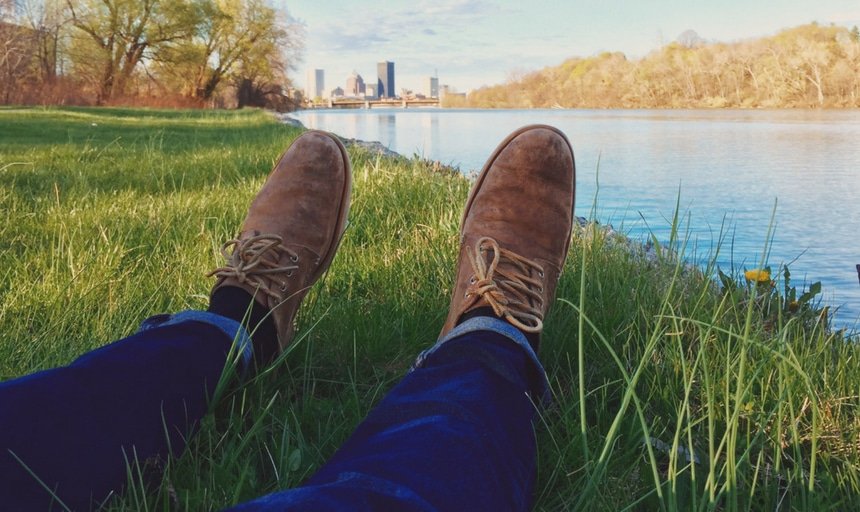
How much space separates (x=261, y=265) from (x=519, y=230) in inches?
24.3

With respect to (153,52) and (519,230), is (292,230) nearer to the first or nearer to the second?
(519,230)

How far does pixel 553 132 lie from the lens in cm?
178

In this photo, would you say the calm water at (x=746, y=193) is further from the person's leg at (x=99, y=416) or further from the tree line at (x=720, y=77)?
the tree line at (x=720, y=77)

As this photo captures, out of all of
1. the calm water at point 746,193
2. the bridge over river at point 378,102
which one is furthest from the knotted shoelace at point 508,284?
the bridge over river at point 378,102

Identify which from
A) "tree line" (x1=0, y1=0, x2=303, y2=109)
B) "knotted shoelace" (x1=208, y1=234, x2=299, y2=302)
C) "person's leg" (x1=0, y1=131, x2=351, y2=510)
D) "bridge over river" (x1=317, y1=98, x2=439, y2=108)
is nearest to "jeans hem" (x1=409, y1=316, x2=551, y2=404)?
"person's leg" (x1=0, y1=131, x2=351, y2=510)

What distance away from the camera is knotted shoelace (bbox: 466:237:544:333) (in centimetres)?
119

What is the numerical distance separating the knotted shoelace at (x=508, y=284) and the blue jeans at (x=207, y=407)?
176 millimetres

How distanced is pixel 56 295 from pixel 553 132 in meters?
1.30

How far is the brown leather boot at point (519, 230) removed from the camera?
1.25 meters

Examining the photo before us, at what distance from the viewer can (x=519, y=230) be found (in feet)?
5.14

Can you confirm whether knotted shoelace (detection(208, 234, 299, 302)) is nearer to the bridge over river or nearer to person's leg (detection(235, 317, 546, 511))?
person's leg (detection(235, 317, 546, 511))

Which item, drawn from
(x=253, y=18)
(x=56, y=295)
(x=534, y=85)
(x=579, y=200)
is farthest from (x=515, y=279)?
(x=534, y=85)

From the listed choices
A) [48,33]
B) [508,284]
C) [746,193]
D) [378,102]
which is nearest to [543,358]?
[508,284]

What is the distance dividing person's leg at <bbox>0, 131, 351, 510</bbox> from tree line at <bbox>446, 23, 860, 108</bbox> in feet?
96.5
